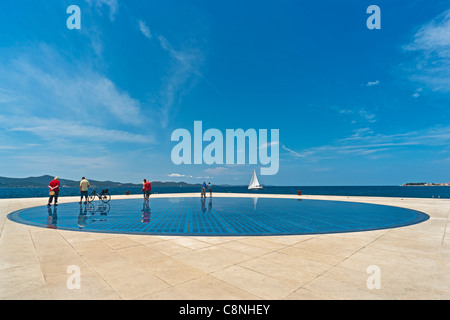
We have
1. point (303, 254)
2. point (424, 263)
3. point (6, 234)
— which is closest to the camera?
point (424, 263)

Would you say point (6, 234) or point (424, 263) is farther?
point (6, 234)

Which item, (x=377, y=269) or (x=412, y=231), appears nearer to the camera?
(x=377, y=269)

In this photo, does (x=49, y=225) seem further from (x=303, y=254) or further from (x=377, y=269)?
(x=377, y=269)

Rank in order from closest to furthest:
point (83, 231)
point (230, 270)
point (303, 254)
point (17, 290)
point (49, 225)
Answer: point (17, 290), point (230, 270), point (303, 254), point (83, 231), point (49, 225)

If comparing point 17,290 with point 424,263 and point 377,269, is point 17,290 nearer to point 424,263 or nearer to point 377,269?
point 377,269

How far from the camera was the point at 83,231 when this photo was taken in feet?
25.6

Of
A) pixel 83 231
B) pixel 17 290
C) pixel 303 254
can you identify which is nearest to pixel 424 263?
pixel 303 254
